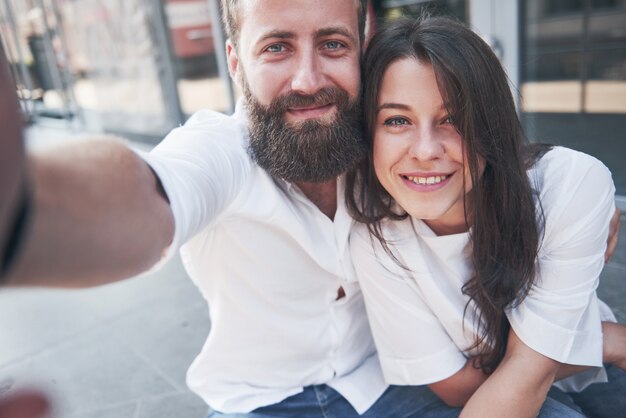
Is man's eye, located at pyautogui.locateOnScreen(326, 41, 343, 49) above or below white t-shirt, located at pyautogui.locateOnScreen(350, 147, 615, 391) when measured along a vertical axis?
above

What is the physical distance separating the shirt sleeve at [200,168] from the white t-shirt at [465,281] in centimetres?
43

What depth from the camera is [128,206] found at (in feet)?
2.75

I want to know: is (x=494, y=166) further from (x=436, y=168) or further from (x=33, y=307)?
(x=33, y=307)

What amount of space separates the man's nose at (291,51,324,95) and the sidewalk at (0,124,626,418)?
66.6 inches

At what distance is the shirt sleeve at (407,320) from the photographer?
57.7 inches

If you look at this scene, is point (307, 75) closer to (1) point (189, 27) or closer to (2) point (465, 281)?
(2) point (465, 281)

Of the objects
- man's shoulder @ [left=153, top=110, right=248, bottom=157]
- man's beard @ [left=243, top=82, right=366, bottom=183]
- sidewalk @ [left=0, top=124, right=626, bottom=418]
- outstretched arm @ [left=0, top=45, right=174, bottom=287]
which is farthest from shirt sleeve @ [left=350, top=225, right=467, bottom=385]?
sidewalk @ [left=0, top=124, right=626, bottom=418]

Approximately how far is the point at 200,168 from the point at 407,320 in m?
0.72

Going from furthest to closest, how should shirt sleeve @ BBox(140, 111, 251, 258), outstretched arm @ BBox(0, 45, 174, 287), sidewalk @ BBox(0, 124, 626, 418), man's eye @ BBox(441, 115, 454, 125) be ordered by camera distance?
sidewalk @ BBox(0, 124, 626, 418) → man's eye @ BBox(441, 115, 454, 125) → shirt sleeve @ BBox(140, 111, 251, 258) → outstretched arm @ BBox(0, 45, 174, 287)

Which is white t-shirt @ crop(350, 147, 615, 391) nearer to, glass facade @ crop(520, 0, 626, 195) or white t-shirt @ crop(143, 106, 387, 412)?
white t-shirt @ crop(143, 106, 387, 412)

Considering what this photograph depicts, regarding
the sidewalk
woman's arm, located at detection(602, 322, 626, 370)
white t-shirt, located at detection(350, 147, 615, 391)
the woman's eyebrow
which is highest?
the woman's eyebrow

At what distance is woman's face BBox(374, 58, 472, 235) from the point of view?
1371mm

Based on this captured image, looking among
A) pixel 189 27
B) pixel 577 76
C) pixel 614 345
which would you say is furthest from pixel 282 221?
pixel 189 27

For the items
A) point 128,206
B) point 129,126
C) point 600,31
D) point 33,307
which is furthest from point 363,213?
point 129,126
